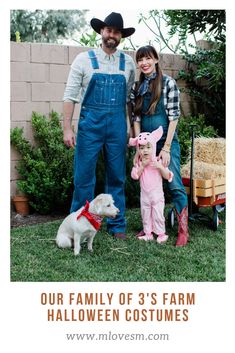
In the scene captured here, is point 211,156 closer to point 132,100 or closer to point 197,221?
point 197,221

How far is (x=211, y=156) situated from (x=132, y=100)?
62.2 inches

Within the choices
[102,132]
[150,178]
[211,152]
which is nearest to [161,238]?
[150,178]

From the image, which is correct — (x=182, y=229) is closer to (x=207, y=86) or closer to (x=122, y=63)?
(x=122, y=63)

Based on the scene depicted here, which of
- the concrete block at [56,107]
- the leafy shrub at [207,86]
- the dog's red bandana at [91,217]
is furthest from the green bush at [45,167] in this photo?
the leafy shrub at [207,86]

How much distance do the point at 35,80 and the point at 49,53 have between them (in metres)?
0.36

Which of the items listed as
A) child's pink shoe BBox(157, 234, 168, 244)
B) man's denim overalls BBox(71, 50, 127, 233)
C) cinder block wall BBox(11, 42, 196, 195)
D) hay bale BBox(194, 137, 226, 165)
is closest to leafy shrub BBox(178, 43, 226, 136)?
hay bale BBox(194, 137, 226, 165)

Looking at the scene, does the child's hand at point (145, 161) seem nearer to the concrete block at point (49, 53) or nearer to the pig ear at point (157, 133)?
the pig ear at point (157, 133)

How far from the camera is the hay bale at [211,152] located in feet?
17.2

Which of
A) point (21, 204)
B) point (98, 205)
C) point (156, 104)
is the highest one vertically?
point (156, 104)

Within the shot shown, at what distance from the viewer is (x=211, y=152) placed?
525cm

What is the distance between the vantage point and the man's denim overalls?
390 cm

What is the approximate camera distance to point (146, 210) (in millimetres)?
4145

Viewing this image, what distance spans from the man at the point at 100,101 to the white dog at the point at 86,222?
34 cm
